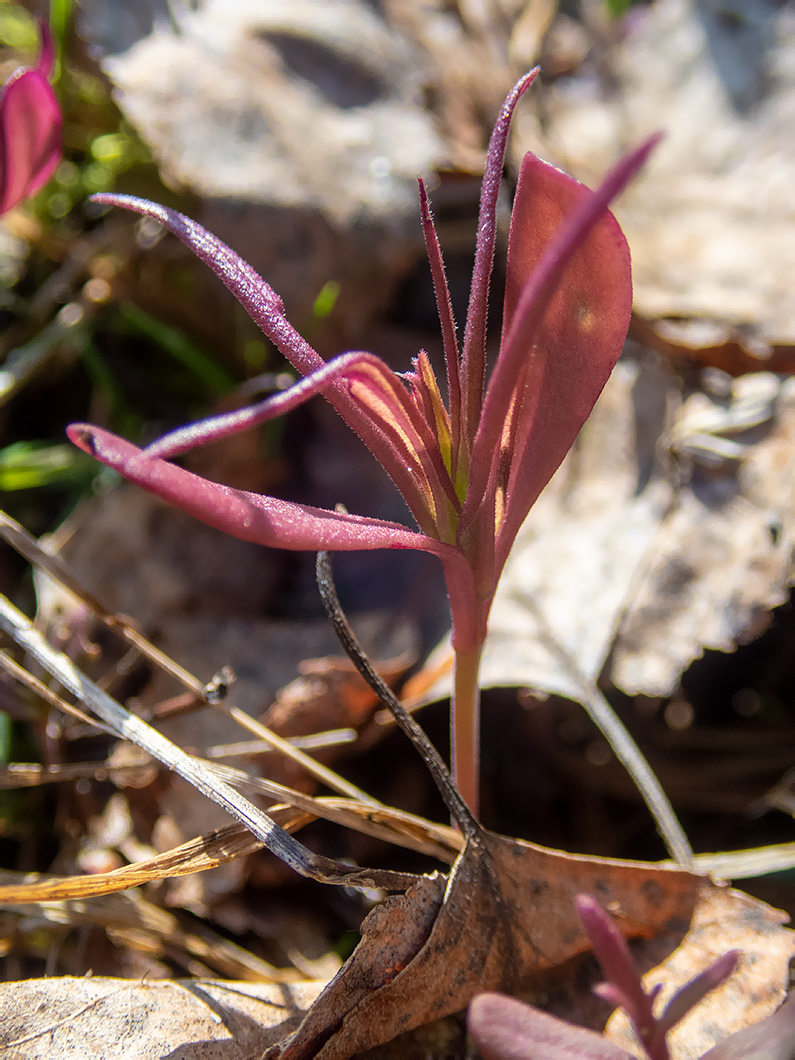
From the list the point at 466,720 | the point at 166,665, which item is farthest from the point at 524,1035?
the point at 166,665

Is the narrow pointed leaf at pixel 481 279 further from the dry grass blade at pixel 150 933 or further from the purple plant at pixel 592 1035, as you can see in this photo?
the dry grass blade at pixel 150 933

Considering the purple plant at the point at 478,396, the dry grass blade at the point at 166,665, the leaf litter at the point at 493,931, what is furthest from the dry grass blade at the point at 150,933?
the purple plant at the point at 478,396

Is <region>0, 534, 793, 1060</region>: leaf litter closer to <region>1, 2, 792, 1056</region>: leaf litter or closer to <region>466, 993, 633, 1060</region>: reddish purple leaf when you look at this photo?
<region>1, 2, 792, 1056</region>: leaf litter

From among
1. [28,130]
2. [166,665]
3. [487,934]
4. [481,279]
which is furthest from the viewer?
[28,130]

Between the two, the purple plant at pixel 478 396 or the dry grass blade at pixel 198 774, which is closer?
the purple plant at pixel 478 396

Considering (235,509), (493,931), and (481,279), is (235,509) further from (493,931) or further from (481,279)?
(493,931)

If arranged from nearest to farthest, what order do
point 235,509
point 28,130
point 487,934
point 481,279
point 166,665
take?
point 235,509, point 481,279, point 487,934, point 166,665, point 28,130
